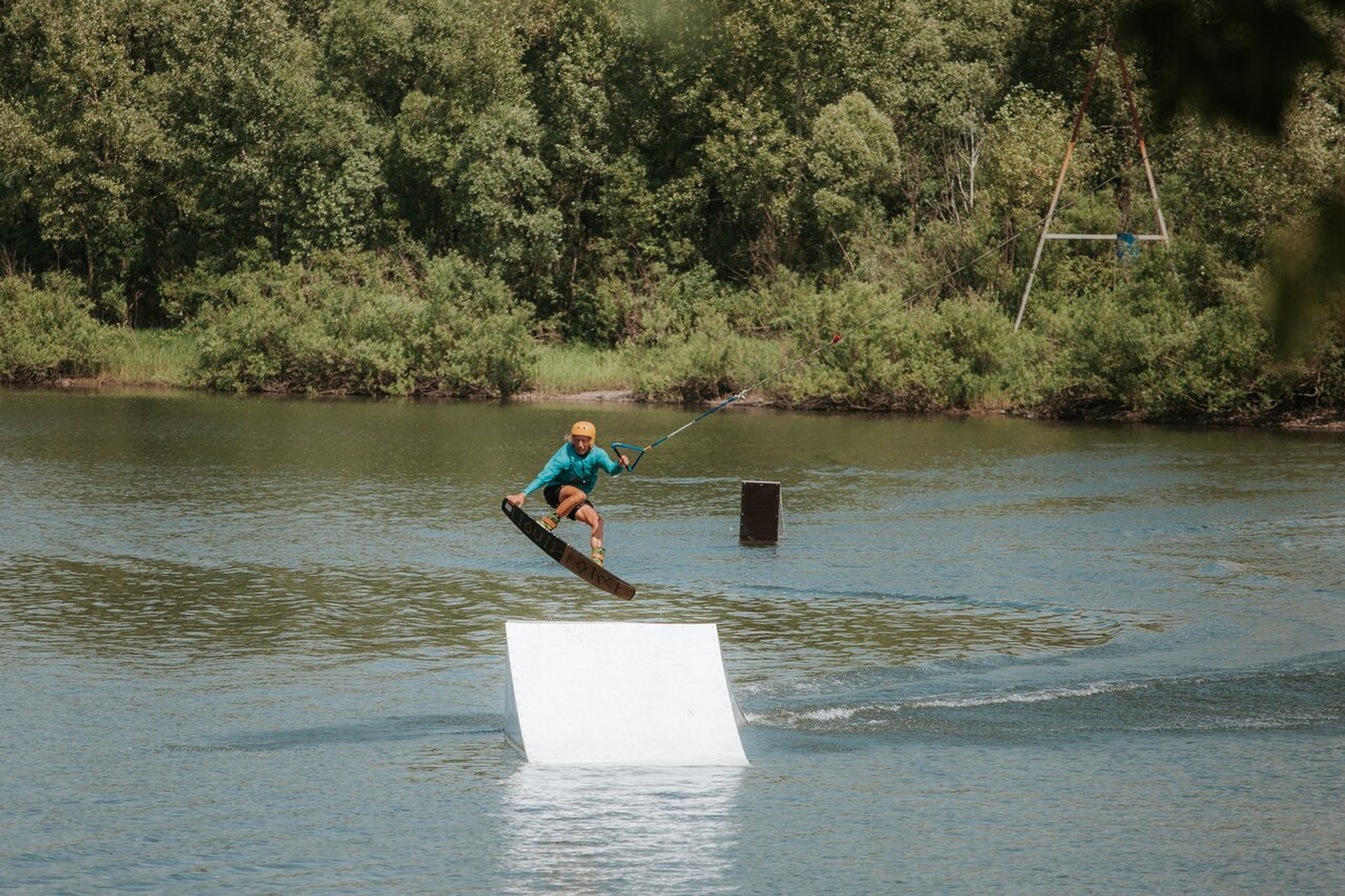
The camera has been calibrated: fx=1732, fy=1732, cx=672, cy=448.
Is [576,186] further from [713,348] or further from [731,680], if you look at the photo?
[731,680]

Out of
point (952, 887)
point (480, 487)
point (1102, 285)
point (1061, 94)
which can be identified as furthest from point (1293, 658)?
Result: point (1061, 94)

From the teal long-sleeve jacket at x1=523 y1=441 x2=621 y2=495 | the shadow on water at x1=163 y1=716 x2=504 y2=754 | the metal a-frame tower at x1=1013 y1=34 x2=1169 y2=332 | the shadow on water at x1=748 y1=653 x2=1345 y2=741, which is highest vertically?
the metal a-frame tower at x1=1013 y1=34 x2=1169 y2=332

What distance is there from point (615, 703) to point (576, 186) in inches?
1917

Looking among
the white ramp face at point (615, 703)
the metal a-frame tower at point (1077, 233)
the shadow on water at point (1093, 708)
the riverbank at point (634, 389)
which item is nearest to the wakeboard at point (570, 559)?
the shadow on water at point (1093, 708)

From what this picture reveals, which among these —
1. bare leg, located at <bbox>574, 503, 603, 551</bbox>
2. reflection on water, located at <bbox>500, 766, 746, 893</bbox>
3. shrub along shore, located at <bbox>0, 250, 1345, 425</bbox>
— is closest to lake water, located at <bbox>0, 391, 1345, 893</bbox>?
reflection on water, located at <bbox>500, 766, 746, 893</bbox>

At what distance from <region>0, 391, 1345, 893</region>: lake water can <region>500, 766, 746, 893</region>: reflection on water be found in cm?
3

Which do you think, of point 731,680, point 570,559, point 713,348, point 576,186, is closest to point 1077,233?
point 713,348

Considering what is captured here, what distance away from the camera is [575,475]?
16.6m

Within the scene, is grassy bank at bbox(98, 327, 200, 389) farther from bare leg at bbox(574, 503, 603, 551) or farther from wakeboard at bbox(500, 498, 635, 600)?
wakeboard at bbox(500, 498, 635, 600)

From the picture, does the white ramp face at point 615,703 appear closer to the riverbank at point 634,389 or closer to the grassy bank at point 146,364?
the riverbank at point 634,389

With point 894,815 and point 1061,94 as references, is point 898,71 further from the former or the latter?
point 894,815

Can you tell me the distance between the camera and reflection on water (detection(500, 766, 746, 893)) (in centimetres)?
768

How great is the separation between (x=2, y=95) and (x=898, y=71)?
30525 millimetres

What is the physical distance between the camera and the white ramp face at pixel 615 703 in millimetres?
9531
